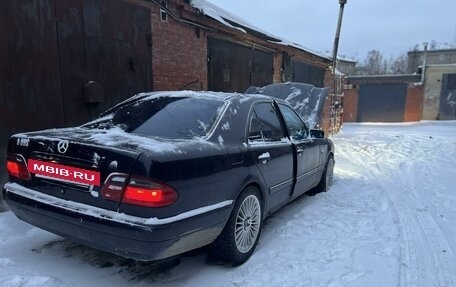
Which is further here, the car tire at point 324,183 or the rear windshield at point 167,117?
the car tire at point 324,183

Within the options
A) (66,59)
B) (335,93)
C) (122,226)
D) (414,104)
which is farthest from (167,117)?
(414,104)

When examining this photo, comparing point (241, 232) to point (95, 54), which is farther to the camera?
point (95, 54)

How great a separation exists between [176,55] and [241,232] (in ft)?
15.2

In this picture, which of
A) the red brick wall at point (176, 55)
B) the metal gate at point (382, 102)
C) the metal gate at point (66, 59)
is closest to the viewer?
the metal gate at point (66, 59)

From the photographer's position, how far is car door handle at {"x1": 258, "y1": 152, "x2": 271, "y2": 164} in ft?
11.5

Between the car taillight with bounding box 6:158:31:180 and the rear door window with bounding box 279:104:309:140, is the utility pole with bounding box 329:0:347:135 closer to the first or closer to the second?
the rear door window with bounding box 279:104:309:140

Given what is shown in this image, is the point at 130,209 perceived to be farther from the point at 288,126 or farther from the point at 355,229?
the point at 355,229

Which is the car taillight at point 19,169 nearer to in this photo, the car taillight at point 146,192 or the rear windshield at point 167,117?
the rear windshield at point 167,117

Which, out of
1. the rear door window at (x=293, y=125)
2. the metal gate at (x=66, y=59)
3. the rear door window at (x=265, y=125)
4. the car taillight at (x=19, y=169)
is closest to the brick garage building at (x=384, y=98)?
the rear door window at (x=293, y=125)

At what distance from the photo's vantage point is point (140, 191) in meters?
2.39

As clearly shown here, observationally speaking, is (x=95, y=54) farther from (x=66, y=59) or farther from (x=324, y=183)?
(x=324, y=183)

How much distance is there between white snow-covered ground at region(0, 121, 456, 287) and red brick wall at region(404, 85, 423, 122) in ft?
83.6

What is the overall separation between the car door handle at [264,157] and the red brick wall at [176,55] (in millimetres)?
3447

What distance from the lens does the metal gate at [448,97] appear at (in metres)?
27.4
